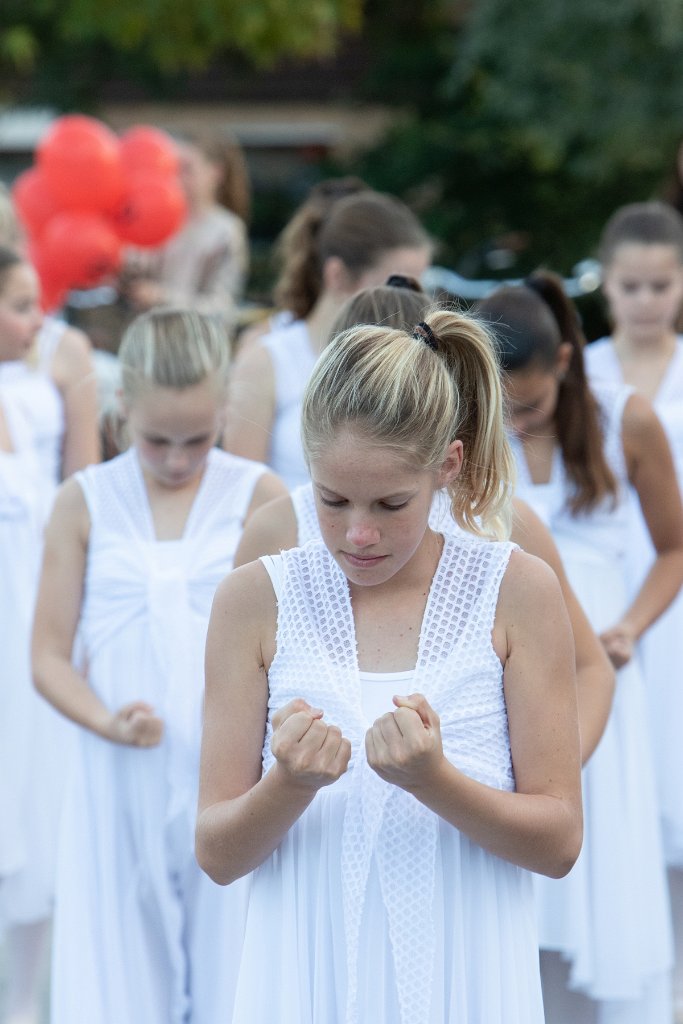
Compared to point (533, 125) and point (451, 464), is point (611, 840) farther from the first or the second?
point (533, 125)

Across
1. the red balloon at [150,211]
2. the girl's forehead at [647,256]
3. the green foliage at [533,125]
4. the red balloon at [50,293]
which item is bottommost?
the girl's forehead at [647,256]

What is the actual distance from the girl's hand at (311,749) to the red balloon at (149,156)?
7042 millimetres

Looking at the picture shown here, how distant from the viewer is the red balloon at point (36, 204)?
850cm

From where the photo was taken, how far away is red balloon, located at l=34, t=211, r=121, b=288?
8.18 m

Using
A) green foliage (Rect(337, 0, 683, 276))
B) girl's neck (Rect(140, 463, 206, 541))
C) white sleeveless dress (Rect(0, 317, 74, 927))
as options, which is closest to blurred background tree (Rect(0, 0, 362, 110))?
green foliage (Rect(337, 0, 683, 276))

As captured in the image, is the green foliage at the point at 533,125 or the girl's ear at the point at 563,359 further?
the green foliage at the point at 533,125

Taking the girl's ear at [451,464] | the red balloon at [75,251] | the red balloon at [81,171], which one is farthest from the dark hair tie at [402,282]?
the red balloon at [81,171]

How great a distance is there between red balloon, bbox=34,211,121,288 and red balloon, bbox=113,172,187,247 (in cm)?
15

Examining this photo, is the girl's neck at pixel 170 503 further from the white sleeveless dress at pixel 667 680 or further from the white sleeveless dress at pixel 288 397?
the white sleeveless dress at pixel 667 680

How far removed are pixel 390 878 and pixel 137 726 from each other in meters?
1.07

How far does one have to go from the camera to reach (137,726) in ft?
10.7

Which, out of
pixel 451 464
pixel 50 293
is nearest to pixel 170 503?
pixel 451 464

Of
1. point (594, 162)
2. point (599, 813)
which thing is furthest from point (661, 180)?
point (599, 813)

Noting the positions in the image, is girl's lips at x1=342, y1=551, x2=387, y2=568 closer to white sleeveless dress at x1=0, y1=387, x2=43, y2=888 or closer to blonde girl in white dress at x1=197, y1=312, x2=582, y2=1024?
blonde girl in white dress at x1=197, y1=312, x2=582, y2=1024
